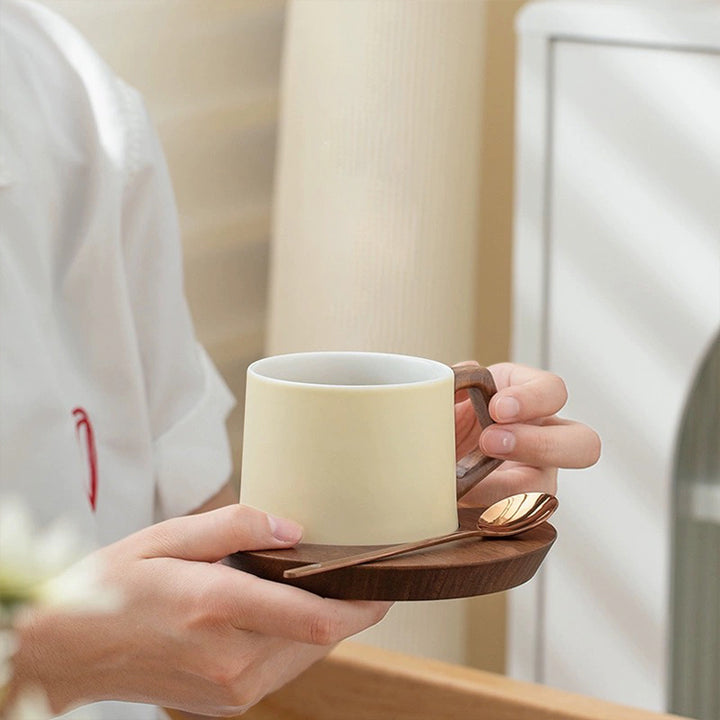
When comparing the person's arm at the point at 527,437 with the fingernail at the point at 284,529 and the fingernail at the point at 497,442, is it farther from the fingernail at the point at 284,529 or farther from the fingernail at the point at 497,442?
the fingernail at the point at 284,529

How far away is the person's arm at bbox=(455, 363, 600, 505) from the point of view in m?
0.59

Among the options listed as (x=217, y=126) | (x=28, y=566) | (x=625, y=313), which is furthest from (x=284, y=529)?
(x=217, y=126)

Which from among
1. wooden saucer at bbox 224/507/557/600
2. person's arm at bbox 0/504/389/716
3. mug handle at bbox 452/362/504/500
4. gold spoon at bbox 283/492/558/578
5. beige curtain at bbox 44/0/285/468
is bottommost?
person's arm at bbox 0/504/389/716

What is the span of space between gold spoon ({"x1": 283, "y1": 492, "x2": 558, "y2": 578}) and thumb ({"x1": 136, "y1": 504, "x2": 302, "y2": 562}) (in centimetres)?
2

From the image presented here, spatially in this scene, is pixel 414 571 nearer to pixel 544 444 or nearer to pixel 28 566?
pixel 544 444

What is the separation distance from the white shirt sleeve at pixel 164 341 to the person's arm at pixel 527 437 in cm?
31

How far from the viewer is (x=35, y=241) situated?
33.2 inches

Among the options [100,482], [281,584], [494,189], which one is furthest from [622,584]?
[281,584]

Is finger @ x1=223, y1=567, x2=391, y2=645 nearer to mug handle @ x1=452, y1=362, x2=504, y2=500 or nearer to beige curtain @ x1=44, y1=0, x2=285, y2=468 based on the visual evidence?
mug handle @ x1=452, y1=362, x2=504, y2=500

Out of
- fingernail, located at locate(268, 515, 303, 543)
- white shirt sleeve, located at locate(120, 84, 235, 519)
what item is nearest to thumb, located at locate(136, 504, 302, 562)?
fingernail, located at locate(268, 515, 303, 543)

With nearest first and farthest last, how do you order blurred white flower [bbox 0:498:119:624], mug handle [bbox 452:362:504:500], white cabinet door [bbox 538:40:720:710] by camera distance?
blurred white flower [bbox 0:498:119:624] < mug handle [bbox 452:362:504:500] < white cabinet door [bbox 538:40:720:710]

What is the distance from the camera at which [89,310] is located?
881mm

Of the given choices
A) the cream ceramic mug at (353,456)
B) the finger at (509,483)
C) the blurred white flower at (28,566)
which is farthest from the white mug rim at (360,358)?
the blurred white flower at (28,566)

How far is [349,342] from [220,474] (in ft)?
1.03
